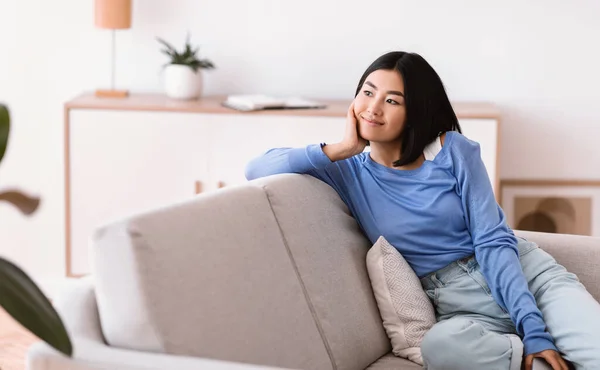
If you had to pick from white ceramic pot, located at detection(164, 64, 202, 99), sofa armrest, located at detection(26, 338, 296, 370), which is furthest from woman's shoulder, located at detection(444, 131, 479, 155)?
white ceramic pot, located at detection(164, 64, 202, 99)

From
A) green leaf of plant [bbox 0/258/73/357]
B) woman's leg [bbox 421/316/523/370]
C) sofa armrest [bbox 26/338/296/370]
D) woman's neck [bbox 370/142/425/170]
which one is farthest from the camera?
woman's neck [bbox 370/142/425/170]

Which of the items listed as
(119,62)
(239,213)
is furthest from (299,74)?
(239,213)

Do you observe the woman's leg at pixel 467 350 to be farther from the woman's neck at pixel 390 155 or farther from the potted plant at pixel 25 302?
the potted plant at pixel 25 302

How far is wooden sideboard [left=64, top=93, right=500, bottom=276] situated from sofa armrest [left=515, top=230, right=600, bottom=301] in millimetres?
1274

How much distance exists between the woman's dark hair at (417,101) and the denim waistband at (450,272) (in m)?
0.30

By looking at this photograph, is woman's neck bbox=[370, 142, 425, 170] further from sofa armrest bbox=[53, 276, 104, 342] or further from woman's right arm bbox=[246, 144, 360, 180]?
sofa armrest bbox=[53, 276, 104, 342]

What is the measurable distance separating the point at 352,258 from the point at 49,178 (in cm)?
248

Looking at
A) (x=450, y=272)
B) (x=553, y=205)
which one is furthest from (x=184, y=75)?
(x=450, y=272)

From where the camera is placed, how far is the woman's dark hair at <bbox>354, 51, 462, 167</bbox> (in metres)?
2.60

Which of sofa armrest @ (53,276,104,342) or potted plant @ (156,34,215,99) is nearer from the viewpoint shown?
sofa armrest @ (53,276,104,342)

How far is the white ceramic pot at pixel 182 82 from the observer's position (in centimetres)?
429

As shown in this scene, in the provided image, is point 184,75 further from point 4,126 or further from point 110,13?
point 4,126

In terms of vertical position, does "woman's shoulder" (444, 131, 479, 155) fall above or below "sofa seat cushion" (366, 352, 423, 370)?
above

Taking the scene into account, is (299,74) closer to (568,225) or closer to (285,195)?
(568,225)
